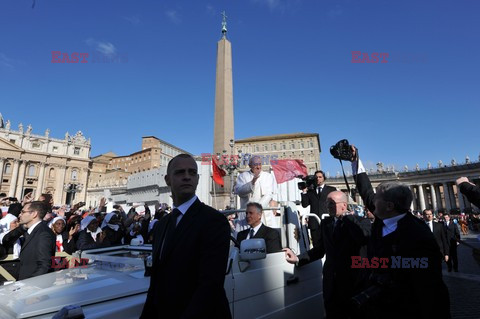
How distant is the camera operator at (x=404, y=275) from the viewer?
1895 mm

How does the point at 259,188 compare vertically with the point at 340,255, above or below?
above

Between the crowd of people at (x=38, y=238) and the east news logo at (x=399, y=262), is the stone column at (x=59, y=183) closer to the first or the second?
the crowd of people at (x=38, y=238)

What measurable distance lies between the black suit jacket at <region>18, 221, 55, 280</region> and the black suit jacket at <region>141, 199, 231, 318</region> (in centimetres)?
260

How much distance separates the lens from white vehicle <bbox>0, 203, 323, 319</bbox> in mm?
2049

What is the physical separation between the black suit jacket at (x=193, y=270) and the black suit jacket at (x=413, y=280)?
4.10 ft

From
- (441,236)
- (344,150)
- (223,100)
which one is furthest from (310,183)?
(223,100)

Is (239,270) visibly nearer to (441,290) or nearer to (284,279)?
(284,279)

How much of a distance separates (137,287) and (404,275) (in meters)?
2.16

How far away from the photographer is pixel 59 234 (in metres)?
6.78

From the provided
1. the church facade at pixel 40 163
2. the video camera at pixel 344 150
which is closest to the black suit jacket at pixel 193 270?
the video camera at pixel 344 150

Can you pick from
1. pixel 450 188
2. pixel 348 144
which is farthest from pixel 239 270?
pixel 450 188

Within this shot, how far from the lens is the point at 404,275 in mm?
2035

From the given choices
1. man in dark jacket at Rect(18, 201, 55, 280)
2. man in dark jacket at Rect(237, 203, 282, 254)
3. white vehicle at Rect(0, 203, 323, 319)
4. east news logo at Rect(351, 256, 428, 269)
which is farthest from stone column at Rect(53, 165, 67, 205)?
Answer: east news logo at Rect(351, 256, 428, 269)

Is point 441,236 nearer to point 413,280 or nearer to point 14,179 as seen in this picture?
point 413,280
